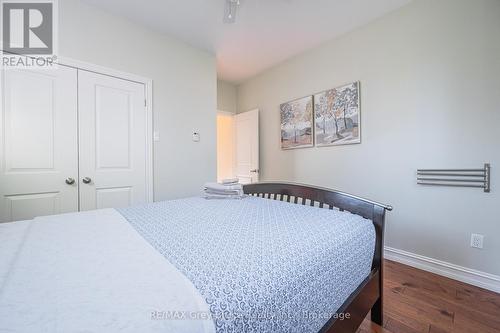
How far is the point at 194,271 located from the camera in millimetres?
593

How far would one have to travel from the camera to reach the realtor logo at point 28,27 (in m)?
1.79

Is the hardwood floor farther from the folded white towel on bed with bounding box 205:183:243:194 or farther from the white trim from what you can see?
the white trim

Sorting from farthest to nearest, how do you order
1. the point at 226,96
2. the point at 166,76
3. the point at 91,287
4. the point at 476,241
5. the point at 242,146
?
1. the point at 226,96
2. the point at 242,146
3. the point at 166,76
4. the point at 476,241
5. the point at 91,287

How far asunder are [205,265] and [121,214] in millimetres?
940

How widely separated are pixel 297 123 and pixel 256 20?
1403 mm

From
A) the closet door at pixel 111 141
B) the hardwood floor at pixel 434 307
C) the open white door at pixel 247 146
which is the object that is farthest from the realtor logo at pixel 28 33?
the hardwood floor at pixel 434 307

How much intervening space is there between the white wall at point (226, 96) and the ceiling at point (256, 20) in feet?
3.32

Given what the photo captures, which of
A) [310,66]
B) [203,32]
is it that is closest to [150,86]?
[203,32]

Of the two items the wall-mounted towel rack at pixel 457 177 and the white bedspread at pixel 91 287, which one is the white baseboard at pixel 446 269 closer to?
the wall-mounted towel rack at pixel 457 177

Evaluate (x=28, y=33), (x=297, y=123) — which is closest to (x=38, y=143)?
(x=28, y=33)

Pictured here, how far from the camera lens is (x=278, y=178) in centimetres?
351

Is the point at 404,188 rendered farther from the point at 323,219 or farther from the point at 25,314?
the point at 25,314

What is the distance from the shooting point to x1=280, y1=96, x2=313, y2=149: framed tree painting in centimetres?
299

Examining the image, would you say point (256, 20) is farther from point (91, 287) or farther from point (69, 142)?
point (91, 287)
